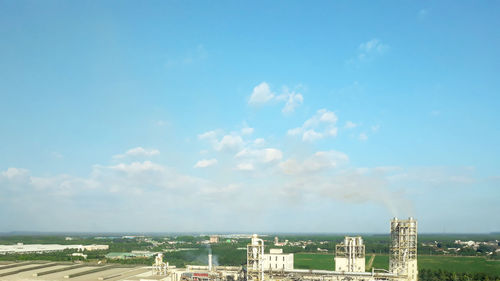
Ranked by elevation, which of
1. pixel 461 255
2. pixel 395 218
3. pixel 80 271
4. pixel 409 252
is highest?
pixel 395 218

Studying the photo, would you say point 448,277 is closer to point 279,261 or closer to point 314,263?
point 314,263

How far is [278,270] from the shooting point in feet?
115

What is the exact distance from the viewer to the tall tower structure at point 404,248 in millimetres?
36281

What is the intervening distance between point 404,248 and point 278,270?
11566 mm

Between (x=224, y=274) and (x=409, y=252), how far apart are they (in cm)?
1670

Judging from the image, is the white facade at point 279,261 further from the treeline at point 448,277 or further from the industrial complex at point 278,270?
the treeline at point 448,277

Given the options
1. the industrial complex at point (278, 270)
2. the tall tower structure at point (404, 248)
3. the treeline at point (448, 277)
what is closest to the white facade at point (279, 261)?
the industrial complex at point (278, 270)

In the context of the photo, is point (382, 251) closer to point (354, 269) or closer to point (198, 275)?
point (354, 269)

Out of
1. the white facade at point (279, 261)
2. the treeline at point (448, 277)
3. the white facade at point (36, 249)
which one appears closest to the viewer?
the white facade at point (279, 261)

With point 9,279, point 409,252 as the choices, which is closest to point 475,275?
point 409,252

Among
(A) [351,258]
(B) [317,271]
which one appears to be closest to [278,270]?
(B) [317,271]

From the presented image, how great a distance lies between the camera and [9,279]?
4178cm

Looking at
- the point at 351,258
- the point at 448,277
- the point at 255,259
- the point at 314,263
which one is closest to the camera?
the point at 255,259

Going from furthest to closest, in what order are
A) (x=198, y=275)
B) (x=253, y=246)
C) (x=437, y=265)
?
(x=437, y=265)
(x=198, y=275)
(x=253, y=246)
